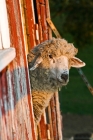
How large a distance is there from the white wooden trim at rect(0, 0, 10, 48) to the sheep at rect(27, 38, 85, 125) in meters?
1.84

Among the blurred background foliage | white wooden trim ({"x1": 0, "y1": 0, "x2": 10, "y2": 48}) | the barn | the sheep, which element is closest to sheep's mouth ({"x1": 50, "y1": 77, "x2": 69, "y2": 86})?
the sheep

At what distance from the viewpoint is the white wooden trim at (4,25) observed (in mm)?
2939

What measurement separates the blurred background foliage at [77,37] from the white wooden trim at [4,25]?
34.5ft

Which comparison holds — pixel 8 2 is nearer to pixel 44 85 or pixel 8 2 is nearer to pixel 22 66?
pixel 22 66

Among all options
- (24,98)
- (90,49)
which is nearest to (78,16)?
(90,49)

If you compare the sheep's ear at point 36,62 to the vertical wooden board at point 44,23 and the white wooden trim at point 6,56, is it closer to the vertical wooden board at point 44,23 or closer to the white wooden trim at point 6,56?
the vertical wooden board at point 44,23

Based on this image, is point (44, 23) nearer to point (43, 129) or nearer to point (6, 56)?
point (43, 129)

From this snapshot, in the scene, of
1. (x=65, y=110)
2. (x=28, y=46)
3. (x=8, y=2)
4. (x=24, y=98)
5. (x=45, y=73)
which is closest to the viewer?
(x=8, y=2)

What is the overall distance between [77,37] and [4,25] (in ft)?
41.1

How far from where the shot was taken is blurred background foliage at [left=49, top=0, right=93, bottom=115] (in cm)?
1415

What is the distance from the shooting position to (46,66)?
504 cm

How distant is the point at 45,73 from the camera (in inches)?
199

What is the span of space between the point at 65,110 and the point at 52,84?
37.9 ft

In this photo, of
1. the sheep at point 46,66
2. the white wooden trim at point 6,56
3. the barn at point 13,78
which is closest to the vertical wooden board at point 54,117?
the sheep at point 46,66
